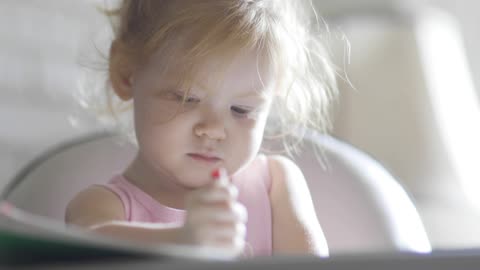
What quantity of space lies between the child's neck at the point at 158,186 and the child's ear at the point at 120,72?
0.09m

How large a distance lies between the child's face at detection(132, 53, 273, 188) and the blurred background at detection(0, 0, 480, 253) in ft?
2.83

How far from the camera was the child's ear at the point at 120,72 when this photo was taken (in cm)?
89

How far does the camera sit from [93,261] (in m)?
0.45

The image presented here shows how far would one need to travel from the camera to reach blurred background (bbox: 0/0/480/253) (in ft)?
5.62

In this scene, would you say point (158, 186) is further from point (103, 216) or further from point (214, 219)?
point (214, 219)

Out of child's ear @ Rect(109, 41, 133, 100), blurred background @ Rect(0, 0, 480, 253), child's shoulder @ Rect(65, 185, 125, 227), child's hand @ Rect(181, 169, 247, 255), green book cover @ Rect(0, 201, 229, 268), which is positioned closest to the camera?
green book cover @ Rect(0, 201, 229, 268)

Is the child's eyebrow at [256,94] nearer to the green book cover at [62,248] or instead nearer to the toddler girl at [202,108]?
the toddler girl at [202,108]

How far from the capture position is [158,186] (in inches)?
34.3

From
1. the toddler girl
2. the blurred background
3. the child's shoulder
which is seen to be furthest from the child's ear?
the blurred background

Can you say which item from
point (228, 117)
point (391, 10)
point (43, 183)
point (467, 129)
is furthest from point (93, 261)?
point (391, 10)

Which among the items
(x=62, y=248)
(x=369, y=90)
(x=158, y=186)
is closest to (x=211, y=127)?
(x=158, y=186)

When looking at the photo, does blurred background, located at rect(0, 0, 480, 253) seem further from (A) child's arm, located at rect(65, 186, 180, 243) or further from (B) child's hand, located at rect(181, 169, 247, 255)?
(B) child's hand, located at rect(181, 169, 247, 255)

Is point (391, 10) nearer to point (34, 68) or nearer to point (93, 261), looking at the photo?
point (34, 68)

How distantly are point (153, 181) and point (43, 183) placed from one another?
18 centimetres
